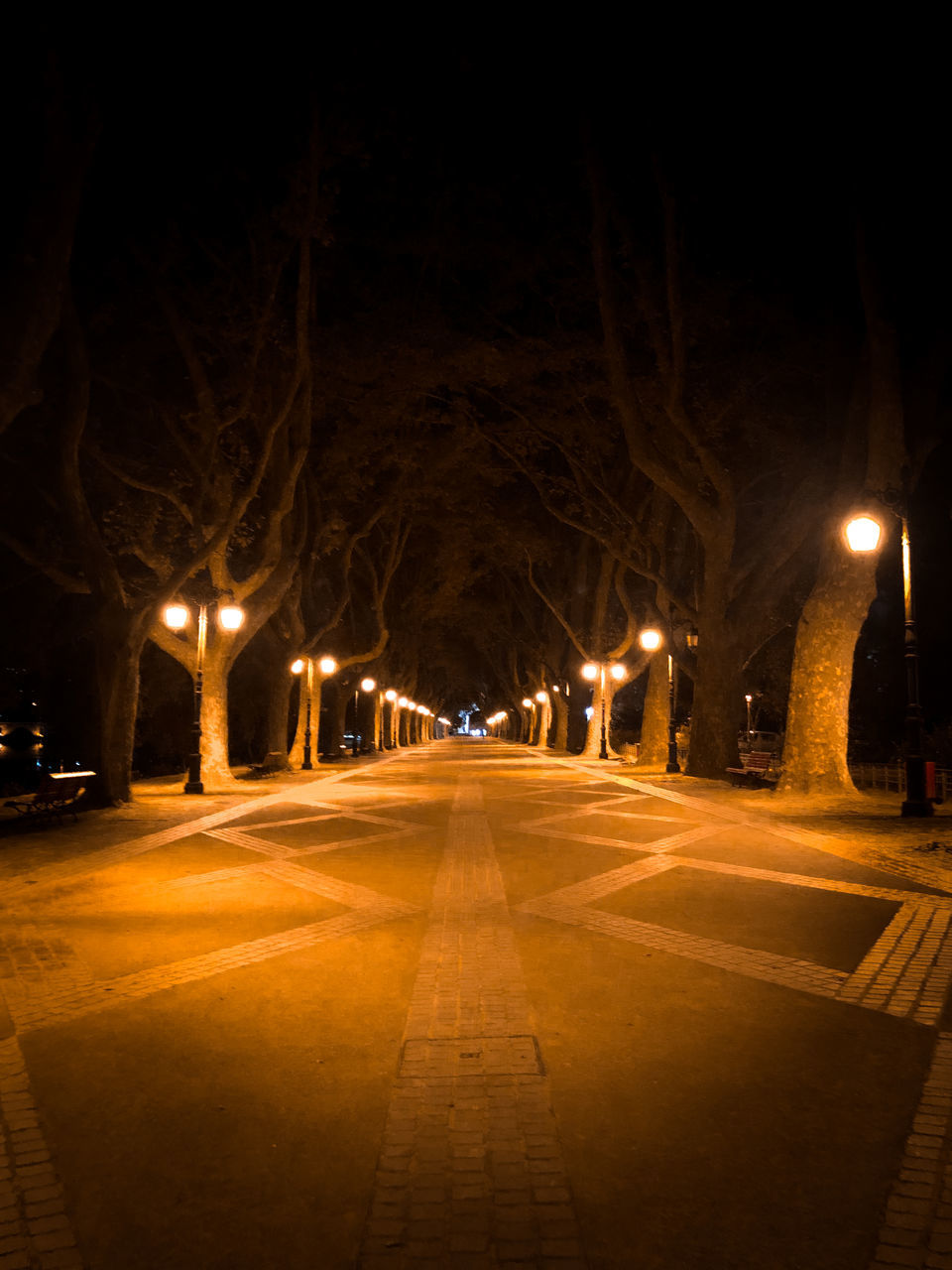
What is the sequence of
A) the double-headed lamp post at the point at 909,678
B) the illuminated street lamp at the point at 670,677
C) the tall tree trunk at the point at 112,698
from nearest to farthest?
the double-headed lamp post at the point at 909,678 → the tall tree trunk at the point at 112,698 → the illuminated street lamp at the point at 670,677

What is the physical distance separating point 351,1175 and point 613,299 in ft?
59.5

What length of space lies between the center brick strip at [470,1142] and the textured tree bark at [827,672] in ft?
38.8

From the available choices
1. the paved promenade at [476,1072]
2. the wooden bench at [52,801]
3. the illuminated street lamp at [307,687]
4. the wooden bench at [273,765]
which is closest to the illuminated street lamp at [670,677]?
the illuminated street lamp at [307,687]

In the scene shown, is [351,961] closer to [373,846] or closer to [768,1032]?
[768,1032]

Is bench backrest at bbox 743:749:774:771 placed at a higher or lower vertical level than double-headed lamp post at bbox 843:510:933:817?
lower

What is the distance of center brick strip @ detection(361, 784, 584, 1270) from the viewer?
8.86 ft

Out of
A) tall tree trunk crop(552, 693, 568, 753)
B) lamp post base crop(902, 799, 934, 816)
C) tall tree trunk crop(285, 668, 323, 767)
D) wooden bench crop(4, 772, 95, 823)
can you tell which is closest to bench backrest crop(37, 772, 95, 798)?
wooden bench crop(4, 772, 95, 823)

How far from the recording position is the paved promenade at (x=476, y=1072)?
278 centimetres

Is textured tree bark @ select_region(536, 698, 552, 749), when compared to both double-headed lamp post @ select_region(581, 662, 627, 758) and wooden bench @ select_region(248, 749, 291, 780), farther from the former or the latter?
wooden bench @ select_region(248, 749, 291, 780)

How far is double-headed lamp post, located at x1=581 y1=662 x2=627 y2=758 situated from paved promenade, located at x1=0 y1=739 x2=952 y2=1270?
78.6ft

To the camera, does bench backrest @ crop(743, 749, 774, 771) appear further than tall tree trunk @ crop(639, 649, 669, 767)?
No

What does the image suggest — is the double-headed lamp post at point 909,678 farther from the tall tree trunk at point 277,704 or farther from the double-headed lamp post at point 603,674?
the double-headed lamp post at point 603,674

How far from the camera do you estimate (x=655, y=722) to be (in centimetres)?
2789

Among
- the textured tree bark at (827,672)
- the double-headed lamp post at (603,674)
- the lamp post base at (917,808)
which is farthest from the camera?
the double-headed lamp post at (603,674)
